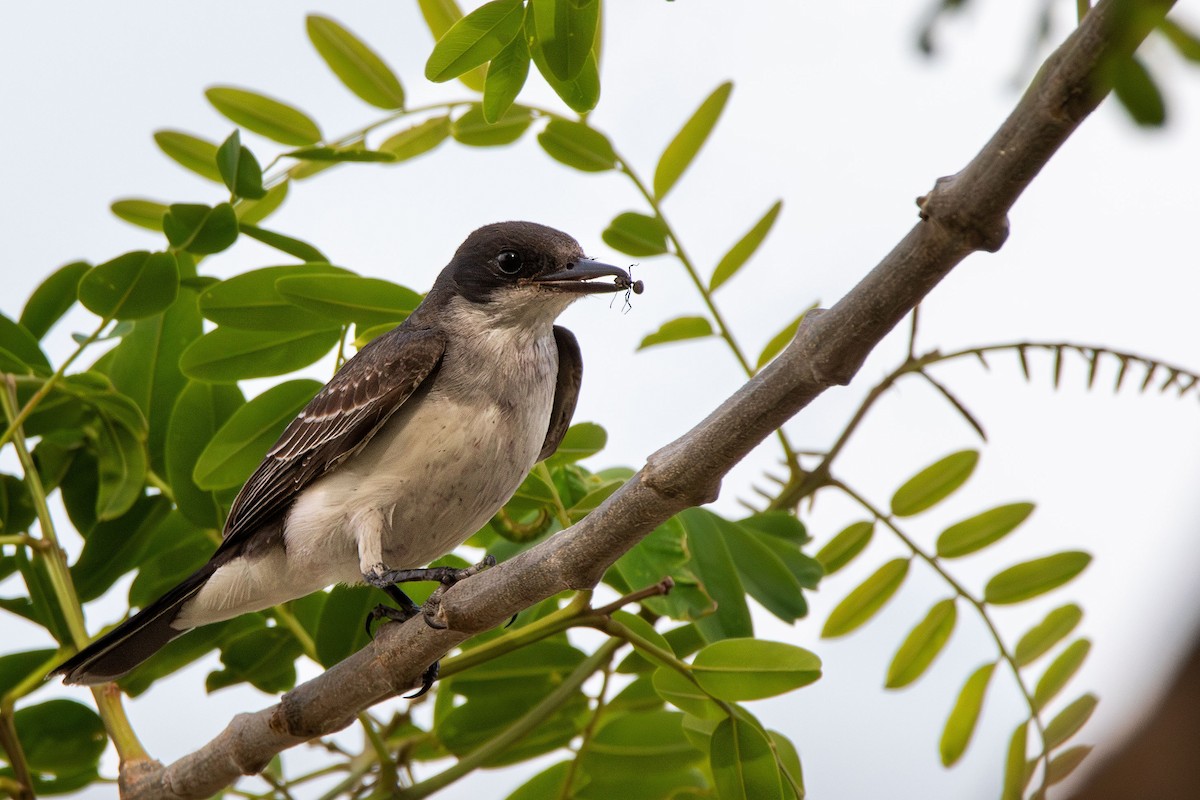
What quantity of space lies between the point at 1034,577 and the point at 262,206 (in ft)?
8.84

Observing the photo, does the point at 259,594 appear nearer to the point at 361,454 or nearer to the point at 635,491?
the point at 361,454

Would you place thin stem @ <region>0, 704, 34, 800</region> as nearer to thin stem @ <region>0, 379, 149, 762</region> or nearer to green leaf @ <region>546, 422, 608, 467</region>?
thin stem @ <region>0, 379, 149, 762</region>

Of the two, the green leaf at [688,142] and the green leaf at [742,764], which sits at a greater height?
the green leaf at [688,142]

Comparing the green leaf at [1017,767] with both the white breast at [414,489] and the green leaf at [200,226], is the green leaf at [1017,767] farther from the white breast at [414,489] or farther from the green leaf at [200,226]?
the green leaf at [200,226]

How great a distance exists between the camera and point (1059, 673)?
3514mm

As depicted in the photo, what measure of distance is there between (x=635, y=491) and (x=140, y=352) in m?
2.25

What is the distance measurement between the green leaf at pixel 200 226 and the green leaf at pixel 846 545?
205cm

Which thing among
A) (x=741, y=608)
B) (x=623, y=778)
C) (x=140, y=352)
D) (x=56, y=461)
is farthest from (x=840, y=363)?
(x=56, y=461)

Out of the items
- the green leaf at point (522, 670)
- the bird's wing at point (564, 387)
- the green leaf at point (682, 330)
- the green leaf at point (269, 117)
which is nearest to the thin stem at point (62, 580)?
the green leaf at point (522, 670)

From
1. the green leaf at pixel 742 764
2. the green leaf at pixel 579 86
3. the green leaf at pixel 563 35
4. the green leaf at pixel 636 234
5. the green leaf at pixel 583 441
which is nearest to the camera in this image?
the green leaf at pixel 563 35

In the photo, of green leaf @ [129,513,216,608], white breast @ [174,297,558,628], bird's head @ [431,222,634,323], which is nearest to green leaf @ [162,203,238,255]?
white breast @ [174,297,558,628]

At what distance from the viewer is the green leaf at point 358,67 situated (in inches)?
149

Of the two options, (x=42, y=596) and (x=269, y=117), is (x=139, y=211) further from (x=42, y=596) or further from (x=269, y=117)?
(x=42, y=596)

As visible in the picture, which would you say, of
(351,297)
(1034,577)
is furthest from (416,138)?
(1034,577)
